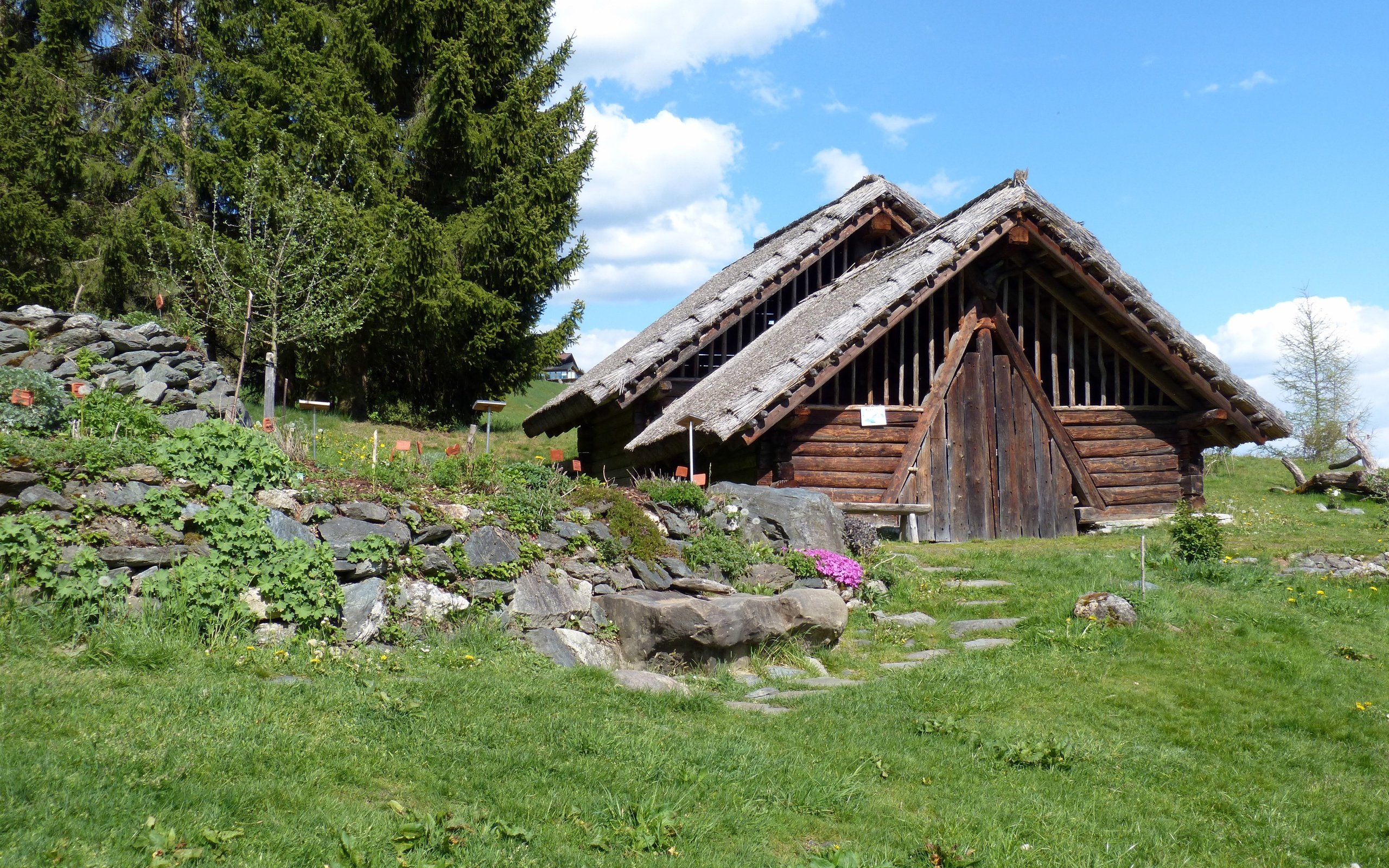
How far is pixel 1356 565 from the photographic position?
39.0ft

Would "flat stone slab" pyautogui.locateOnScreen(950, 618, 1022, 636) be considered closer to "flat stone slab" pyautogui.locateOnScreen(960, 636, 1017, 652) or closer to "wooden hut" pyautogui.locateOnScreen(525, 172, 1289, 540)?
"flat stone slab" pyautogui.locateOnScreen(960, 636, 1017, 652)

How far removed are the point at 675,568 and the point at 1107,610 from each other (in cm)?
413

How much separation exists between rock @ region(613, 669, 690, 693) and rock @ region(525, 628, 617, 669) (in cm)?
43

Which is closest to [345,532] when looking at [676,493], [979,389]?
[676,493]

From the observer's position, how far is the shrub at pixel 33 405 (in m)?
8.70

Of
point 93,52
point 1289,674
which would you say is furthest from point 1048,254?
point 93,52

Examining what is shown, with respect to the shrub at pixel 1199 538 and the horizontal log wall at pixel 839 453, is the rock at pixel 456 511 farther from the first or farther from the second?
the shrub at pixel 1199 538

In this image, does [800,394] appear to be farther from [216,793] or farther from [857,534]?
[216,793]

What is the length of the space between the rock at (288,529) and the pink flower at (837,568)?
5.13m

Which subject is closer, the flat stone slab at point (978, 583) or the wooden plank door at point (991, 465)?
the flat stone slab at point (978, 583)

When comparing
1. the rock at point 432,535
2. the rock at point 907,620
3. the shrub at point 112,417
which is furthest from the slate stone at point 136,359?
the rock at point 907,620

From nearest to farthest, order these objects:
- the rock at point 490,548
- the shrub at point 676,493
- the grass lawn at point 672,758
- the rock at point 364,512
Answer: the grass lawn at point 672,758 → the rock at point 364,512 → the rock at point 490,548 → the shrub at point 676,493

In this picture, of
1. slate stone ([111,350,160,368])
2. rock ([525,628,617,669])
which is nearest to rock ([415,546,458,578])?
rock ([525,628,617,669])

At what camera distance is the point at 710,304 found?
17.2m
